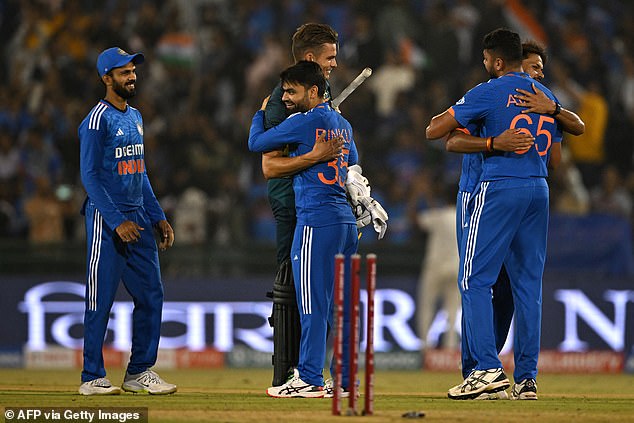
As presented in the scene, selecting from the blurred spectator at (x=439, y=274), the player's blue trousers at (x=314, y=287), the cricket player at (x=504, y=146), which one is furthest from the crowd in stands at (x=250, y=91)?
the player's blue trousers at (x=314, y=287)

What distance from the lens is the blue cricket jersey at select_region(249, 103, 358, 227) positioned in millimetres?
8211

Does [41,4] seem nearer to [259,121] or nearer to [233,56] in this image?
[233,56]

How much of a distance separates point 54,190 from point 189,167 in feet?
5.76

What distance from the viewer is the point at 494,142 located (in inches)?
323

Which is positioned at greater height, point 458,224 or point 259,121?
point 259,121

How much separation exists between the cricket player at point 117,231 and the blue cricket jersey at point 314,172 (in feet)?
3.49

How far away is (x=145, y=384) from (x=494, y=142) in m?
3.08

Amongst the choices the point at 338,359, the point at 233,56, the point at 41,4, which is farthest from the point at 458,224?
the point at 41,4

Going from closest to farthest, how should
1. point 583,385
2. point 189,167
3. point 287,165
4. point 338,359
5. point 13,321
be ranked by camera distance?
point 338,359, point 287,165, point 583,385, point 13,321, point 189,167

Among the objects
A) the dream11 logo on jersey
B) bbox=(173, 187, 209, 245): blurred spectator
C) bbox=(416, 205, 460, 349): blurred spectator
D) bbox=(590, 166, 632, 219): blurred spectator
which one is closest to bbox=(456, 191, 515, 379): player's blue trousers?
bbox=(416, 205, 460, 349): blurred spectator

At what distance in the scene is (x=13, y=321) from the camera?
14461 millimetres

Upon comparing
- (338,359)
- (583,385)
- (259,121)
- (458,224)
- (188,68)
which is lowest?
(583,385)

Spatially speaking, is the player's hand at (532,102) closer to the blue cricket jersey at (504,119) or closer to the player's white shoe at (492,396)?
the blue cricket jersey at (504,119)

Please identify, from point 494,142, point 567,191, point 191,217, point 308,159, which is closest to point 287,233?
point 308,159
